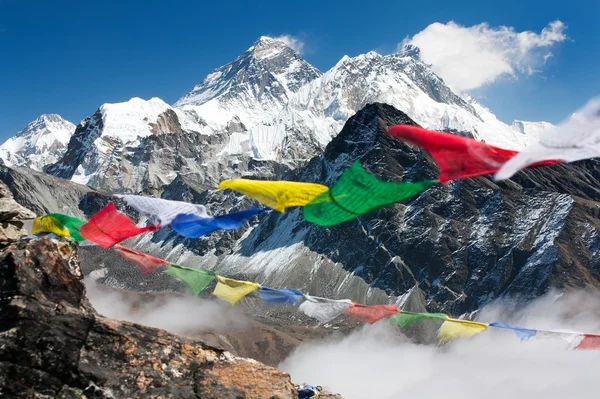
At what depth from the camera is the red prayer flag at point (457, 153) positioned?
9148 mm

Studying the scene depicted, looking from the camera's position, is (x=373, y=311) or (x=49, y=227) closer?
(x=49, y=227)

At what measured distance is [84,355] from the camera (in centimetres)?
895

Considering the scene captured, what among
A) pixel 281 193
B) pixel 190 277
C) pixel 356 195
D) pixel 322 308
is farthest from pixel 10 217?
pixel 322 308

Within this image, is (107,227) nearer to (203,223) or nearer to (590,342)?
(203,223)

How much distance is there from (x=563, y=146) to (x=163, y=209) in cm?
878

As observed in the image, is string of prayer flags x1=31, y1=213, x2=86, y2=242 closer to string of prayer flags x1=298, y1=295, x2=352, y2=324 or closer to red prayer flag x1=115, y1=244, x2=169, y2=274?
red prayer flag x1=115, y1=244, x2=169, y2=274

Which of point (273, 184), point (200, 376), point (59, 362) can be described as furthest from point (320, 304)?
point (59, 362)

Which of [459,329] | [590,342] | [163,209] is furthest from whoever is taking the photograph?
[590,342]

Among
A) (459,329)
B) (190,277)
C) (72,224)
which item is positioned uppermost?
(72,224)

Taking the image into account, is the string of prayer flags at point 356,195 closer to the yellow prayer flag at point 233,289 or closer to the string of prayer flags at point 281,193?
the string of prayer flags at point 281,193

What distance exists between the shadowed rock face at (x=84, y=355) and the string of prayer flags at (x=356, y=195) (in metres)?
3.11

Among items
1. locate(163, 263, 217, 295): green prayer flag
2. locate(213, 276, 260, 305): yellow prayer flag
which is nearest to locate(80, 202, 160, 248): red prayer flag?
locate(163, 263, 217, 295): green prayer flag

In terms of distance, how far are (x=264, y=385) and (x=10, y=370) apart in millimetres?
3838

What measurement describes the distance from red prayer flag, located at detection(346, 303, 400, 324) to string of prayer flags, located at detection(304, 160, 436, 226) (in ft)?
26.4
